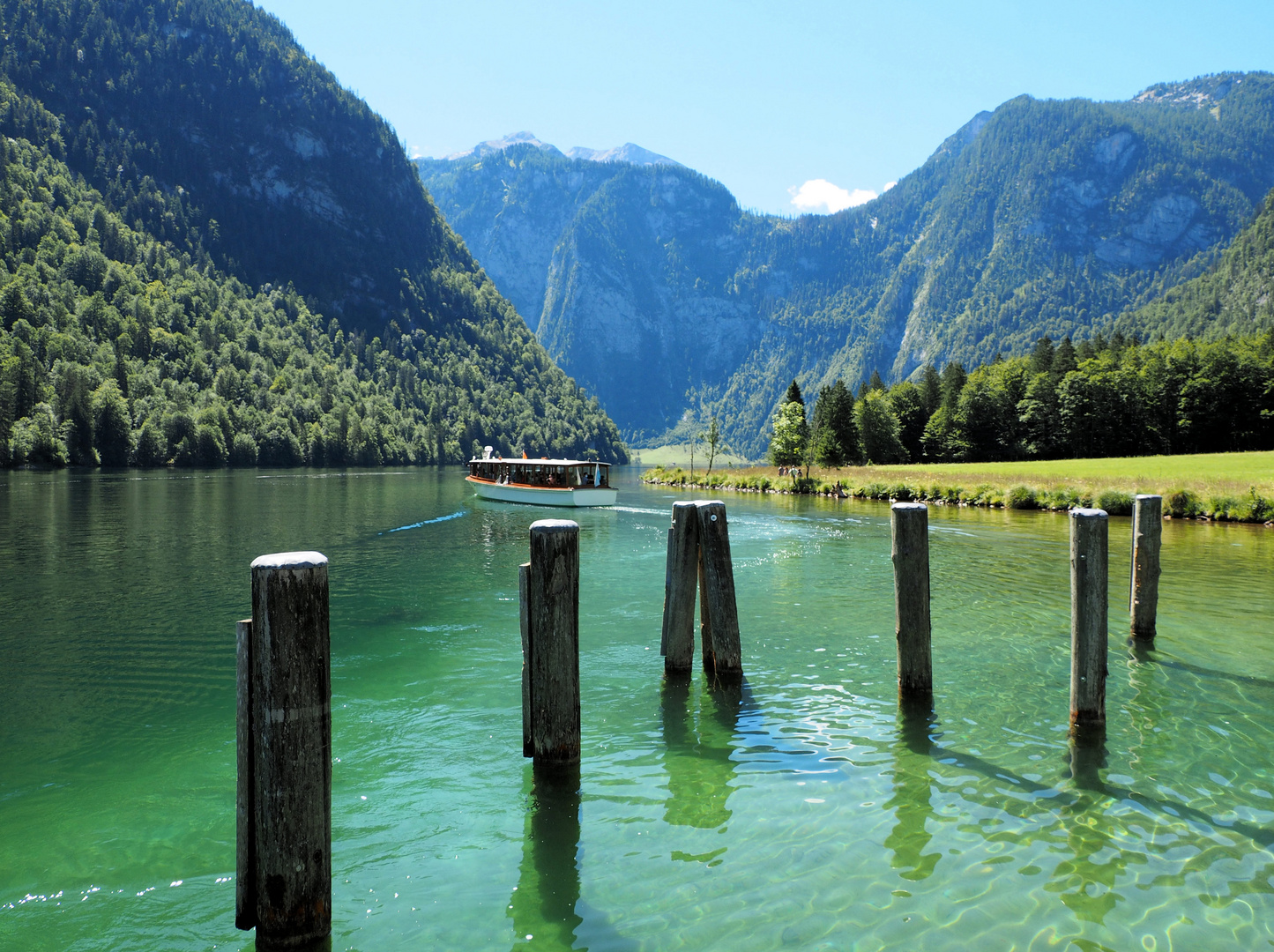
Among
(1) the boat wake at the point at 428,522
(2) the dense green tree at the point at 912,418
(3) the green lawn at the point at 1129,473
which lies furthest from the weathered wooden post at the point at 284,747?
(2) the dense green tree at the point at 912,418

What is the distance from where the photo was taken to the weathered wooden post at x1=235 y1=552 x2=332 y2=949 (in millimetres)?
4355

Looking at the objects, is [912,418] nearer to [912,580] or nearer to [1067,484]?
[1067,484]

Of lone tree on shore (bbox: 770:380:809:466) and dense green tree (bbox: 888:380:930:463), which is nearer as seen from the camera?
lone tree on shore (bbox: 770:380:809:466)

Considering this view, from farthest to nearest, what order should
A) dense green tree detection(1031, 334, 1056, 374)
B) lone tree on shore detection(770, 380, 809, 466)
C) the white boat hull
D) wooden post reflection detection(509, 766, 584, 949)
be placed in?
dense green tree detection(1031, 334, 1056, 374)
lone tree on shore detection(770, 380, 809, 466)
the white boat hull
wooden post reflection detection(509, 766, 584, 949)

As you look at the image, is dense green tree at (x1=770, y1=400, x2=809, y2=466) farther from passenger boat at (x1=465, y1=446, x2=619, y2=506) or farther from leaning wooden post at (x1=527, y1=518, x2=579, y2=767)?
leaning wooden post at (x1=527, y1=518, x2=579, y2=767)

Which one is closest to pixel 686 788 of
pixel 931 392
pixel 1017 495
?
pixel 1017 495

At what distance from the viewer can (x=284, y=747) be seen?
440 cm

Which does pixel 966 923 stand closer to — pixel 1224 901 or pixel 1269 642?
pixel 1224 901

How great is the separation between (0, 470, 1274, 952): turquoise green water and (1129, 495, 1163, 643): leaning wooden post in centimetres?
52

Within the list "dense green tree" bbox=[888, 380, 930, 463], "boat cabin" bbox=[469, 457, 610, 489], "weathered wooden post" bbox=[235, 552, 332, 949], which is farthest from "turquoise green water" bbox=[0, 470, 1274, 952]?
"dense green tree" bbox=[888, 380, 930, 463]

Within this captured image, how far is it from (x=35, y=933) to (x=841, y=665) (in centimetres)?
Result: 1021

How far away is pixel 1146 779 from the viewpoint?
25.4 feet

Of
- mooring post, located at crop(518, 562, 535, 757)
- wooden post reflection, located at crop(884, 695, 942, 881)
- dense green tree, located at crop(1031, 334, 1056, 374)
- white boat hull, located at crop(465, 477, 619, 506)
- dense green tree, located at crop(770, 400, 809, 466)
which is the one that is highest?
dense green tree, located at crop(1031, 334, 1056, 374)

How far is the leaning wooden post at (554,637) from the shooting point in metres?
6.23
